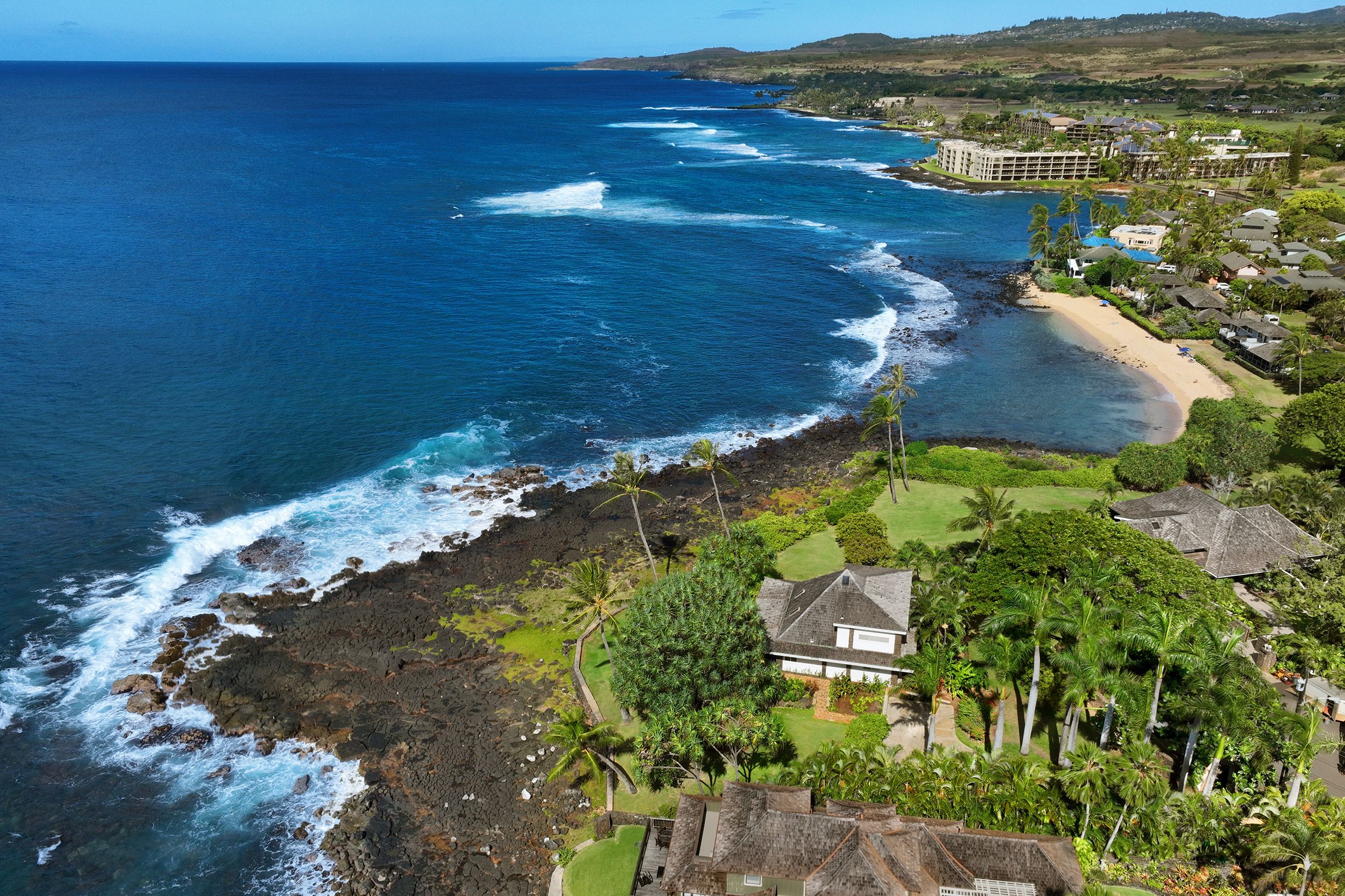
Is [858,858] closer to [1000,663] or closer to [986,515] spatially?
[1000,663]

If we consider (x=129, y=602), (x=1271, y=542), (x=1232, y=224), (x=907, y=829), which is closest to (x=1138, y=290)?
(x=1232, y=224)

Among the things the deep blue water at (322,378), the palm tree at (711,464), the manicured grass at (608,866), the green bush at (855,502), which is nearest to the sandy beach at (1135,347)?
the deep blue water at (322,378)

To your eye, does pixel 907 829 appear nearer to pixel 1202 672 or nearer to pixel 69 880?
pixel 1202 672

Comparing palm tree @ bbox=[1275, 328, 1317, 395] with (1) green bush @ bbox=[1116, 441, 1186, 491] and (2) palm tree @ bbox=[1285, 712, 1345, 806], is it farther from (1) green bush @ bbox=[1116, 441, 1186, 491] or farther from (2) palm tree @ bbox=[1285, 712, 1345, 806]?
(2) palm tree @ bbox=[1285, 712, 1345, 806]

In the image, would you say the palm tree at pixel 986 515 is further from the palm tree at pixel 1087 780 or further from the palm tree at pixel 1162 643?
the palm tree at pixel 1087 780

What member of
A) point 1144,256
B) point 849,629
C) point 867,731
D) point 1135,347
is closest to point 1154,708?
point 867,731
